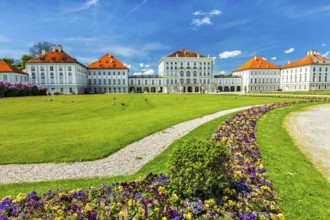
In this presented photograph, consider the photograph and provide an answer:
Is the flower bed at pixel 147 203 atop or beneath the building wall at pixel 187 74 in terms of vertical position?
beneath

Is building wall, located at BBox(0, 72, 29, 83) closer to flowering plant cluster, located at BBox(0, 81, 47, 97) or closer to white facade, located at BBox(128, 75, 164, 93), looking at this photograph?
flowering plant cluster, located at BBox(0, 81, 47, 97)

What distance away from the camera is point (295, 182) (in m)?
4.54

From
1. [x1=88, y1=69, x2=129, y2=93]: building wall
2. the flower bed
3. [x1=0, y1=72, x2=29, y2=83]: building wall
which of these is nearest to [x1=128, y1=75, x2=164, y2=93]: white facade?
[x1=88, y1=69, x2=129, y2=93]: building wall

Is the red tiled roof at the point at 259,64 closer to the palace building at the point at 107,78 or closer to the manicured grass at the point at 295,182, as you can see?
the palace building at the point at 107,78

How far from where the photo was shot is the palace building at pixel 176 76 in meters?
70.1

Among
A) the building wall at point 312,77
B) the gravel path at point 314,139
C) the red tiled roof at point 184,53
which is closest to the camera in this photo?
the gravel path at point 314,139

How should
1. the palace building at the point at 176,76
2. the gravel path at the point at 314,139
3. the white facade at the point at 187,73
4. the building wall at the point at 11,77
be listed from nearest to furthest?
the gravel path at the point at 314,139, the building wall at the point at 11,77, the palace building at the point at 176,76, the white facade at the point at 187,73

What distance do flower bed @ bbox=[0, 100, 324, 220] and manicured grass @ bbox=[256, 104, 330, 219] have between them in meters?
0.34

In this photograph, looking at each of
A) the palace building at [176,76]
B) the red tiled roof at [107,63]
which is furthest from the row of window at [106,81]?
the red tiled roof at [107,63]

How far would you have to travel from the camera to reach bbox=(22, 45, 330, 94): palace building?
230 feet

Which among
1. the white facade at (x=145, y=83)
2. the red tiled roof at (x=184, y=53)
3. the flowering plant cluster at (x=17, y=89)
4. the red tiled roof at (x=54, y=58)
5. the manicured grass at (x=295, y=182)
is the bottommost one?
the manicured grass at (x=295, y=182)

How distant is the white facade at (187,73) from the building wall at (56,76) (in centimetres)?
3707

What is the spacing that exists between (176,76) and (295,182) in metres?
87.0

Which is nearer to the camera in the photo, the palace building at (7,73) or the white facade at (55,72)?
the palace building at (7,73)
